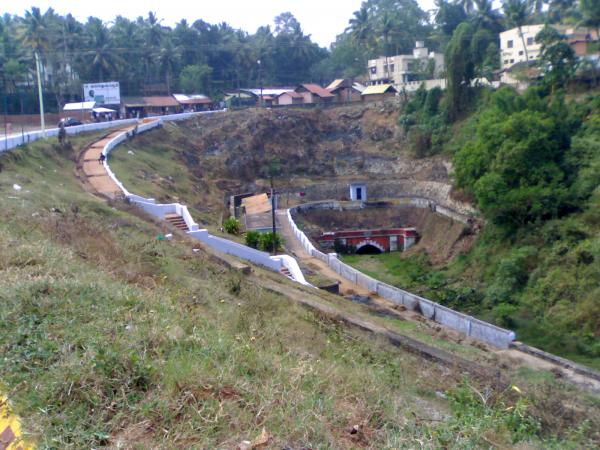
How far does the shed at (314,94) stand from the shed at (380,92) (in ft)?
12.1

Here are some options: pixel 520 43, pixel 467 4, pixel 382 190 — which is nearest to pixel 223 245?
pixel 382 190

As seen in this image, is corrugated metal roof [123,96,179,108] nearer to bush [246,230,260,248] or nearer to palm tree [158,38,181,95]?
palm tree [158,38,181,95]

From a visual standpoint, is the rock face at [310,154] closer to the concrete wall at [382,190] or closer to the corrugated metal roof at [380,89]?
the concrete wall at [382,190]

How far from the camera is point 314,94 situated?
5978cm

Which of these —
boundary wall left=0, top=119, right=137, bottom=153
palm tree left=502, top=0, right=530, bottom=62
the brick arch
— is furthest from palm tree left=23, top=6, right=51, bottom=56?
palm tree left=502, top=0, right=530, bottom=62

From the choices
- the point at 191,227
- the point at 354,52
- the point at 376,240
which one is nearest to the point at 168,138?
the point at 376,240

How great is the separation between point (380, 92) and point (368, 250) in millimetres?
24495

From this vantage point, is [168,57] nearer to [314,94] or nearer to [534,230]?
[314,94]

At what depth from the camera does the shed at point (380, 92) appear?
189ft

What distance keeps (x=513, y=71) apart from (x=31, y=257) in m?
42.7

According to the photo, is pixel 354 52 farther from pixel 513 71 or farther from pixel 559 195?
pixel 559 195

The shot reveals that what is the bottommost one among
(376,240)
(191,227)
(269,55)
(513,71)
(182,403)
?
(376,240)

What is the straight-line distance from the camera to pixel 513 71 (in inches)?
1778

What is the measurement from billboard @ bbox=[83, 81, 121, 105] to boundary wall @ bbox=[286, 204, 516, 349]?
29096 millimetres
